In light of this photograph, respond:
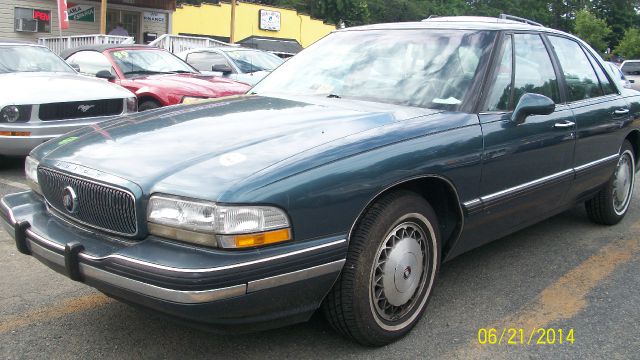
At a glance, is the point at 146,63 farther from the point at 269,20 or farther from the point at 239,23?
the point at 269,20

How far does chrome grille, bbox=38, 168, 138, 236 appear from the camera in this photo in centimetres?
247

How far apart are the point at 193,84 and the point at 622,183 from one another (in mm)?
5373

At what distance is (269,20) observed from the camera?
34.7 meters

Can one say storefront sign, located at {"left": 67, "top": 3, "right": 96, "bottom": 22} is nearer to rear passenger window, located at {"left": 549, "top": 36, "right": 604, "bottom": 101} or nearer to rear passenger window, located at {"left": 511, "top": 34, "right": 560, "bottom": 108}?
rear passenger window, located at {"left": 549, "top": 36, "right": 604, "bottom": 101}

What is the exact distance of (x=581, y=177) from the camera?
423cm

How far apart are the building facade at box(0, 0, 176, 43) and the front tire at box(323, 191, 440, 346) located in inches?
805

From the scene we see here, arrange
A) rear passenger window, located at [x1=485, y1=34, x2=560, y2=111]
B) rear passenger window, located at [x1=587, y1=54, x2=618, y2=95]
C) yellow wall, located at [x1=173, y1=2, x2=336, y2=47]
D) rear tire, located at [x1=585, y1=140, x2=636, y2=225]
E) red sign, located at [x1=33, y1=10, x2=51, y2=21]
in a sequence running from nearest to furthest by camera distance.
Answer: rear passenger window, located at [x1=485, y1=34, x2=560, y2=111], rear passenger window, located at [x1=587, y1=54, x2=618, y2=95], rear tire, located at [x1=585, y1=140, x2=636, y2=225], red sign, located at [x1=33, y1=10, x2=51, y2=21], yellow wall, located at [x1=173, y1=2, x2=336, y2=47]

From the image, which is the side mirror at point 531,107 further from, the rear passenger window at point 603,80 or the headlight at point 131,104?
the headlight at point 131,104

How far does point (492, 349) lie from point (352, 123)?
4.26 ft

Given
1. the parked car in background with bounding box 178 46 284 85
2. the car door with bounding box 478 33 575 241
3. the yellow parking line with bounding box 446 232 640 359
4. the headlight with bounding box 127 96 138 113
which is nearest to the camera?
the yellow parking line with bounding box 446 232 640 359

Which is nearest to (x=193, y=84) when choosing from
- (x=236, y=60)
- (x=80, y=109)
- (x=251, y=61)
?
(x=80, y=109)

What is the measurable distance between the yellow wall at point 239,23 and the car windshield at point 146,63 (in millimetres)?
16017

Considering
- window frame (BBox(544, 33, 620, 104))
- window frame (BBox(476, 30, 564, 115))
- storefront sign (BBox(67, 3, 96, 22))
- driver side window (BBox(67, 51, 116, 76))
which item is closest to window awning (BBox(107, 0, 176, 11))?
storefront sign (BBox(67, 3, 96, 22))

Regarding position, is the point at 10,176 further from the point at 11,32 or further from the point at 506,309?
the point at 11,32
